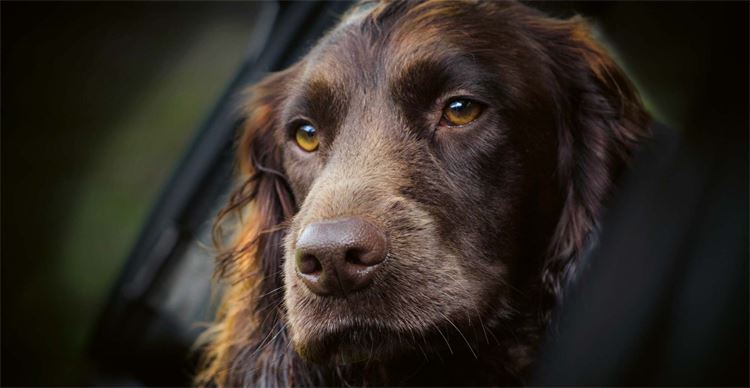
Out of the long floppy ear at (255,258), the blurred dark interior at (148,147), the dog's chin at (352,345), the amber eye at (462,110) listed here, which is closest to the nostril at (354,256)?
the dog's chin at (352,345)

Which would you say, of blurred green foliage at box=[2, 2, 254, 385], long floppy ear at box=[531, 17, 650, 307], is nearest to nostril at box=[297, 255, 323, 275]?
long floppy ear at box=[531, 17, 650, 307]

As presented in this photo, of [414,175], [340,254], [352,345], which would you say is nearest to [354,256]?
[340,254]

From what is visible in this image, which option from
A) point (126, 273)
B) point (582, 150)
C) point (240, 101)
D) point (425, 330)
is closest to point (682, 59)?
point (582, 150)

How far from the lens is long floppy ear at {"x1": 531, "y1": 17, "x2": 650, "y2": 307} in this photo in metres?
2.43

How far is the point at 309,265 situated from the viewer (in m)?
1.92

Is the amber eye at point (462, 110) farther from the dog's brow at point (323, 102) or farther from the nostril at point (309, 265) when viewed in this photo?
the nostril at point (309, 265)

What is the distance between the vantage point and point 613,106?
247cm

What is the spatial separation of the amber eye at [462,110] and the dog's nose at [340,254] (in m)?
0.49

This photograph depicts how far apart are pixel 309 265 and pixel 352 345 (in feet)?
0.94

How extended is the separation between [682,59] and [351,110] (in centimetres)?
102

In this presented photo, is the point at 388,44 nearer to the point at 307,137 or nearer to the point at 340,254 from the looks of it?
the point at 307,137

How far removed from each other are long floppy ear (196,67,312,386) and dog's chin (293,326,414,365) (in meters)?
0.46

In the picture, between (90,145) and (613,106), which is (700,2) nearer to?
(613,106)

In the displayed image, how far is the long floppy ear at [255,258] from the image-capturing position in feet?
8.73
